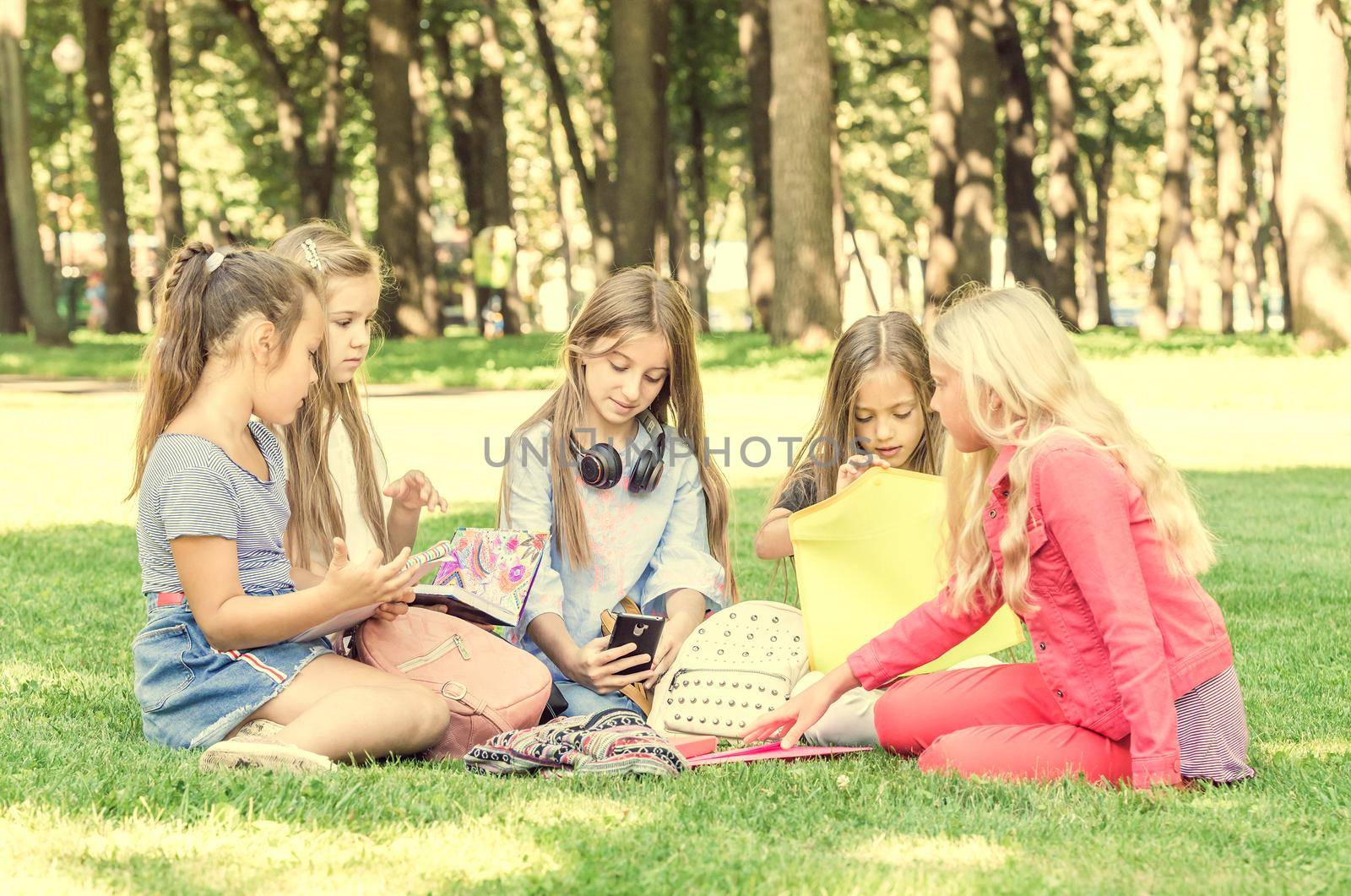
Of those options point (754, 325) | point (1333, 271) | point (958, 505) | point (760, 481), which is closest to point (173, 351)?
point (958, 505)

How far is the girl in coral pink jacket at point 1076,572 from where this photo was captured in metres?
3.68

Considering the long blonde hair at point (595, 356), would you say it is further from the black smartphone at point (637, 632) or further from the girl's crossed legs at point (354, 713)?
the girl's crossed legs at point (354, 713)

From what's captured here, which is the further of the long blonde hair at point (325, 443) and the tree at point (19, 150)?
the tree at point (19, 150)

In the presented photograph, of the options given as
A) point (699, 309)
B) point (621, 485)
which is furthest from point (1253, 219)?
point (621, 485)

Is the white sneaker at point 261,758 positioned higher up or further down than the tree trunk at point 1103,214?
further down

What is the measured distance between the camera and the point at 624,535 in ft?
17.3

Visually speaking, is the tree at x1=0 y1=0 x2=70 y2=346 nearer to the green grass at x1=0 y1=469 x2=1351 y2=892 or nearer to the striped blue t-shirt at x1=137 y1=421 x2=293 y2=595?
the green grass at x1=0 y1=469 x2=1351 y2=892

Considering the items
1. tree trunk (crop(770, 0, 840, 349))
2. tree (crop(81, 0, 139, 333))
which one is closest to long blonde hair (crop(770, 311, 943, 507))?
tree trunk (crop(770, 0, 840, 349))

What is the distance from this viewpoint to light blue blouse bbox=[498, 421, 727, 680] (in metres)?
5.18

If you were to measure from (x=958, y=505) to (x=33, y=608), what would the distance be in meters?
4.01

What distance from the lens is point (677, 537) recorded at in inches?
210

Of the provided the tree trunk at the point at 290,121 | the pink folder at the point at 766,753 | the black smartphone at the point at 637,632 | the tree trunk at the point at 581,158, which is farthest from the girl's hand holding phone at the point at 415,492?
the tree trunk at the point at 290,121

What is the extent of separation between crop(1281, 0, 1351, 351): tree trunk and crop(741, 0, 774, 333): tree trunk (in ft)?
28.4

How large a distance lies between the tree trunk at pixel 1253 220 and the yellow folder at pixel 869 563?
138 feet
